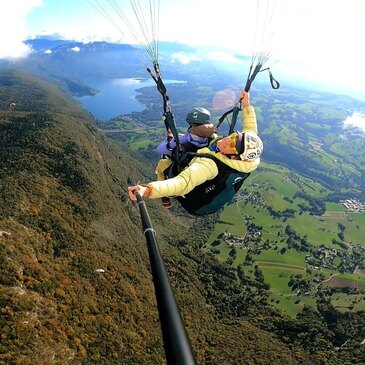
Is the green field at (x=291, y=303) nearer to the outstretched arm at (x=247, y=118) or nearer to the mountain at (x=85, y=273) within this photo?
the mountain at (x=85, y=273)

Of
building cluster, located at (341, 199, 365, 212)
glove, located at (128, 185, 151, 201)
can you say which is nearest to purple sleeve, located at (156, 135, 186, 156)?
glove, located at (128, 185, 151, 201)

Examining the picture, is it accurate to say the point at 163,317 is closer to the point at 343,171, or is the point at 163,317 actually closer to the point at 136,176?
the point at 136,176

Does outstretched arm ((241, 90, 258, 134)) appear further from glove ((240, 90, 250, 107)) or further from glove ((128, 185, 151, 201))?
glove ((128, 185, 151, 201))

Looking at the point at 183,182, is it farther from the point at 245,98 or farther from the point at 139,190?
the point at 245,98

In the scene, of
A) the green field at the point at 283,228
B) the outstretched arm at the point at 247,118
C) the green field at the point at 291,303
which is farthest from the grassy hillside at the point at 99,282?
the outstretched arm at the point at 247,118

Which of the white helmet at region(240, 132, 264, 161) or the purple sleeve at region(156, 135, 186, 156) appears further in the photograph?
the purple sleeve at region(156, 135, 186, 156)

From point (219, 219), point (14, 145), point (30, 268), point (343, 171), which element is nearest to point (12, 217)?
point (30, 268)
